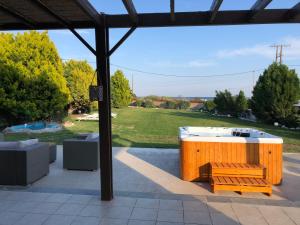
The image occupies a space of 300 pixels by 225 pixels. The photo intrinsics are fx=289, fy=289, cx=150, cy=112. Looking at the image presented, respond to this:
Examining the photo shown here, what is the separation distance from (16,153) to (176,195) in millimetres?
3164

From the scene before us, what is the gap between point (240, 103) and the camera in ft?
90.5

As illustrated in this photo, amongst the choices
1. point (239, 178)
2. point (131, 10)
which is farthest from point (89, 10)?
point (239, 178)

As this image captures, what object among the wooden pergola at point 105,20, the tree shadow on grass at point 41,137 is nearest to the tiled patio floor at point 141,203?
the wooden pergola at point 105,20

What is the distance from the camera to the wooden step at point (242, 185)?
16.9 feet

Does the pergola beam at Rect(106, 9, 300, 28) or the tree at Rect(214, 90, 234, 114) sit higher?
the pergola beam at Rect(106, 9, 300, 28)

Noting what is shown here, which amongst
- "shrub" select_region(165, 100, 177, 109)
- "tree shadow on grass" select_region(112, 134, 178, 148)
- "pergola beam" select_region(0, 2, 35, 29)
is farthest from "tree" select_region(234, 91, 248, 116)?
"pergola beam" select_region(0, 2, 35, 29)

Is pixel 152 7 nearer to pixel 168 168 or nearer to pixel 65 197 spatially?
pixel 65 197

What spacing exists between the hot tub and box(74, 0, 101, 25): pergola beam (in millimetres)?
2998

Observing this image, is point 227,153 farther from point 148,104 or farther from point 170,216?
point 148,104

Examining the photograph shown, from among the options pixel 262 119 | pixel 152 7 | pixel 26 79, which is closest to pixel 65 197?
pixel 152 7

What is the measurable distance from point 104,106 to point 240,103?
24.7 metres

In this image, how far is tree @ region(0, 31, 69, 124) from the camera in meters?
14.3

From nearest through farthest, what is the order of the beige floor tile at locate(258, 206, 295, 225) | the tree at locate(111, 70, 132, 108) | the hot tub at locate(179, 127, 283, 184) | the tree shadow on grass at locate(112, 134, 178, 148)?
1. the beige floor tile at locate(258, 206, 295, 225)
2. the hot tub at locate(179, 127, 283, 184)
3. the tree shadow on grass at locate(112, 134, 178, 148)
4. the tree at locate(111, 70, 132, 108)

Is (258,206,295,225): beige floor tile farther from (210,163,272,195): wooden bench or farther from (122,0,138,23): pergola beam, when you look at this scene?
(122,0,138,23): pergola beam
